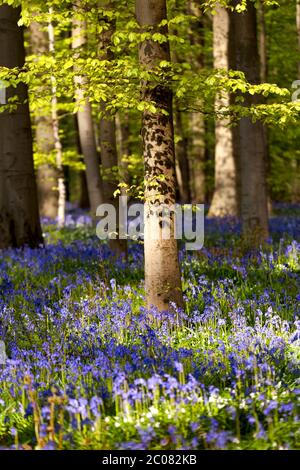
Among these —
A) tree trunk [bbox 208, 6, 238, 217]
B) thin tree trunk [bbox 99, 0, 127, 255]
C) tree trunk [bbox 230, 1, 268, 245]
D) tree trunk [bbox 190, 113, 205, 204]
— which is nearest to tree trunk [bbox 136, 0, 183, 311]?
thin tree trunk [bbox 99, 0, 127, 255]

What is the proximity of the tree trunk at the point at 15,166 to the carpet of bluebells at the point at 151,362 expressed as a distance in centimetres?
274

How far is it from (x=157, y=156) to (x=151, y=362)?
94.1 inches

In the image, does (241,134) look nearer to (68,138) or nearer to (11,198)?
(11,198)

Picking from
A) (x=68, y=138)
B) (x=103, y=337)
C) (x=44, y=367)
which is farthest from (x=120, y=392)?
(x=68, y=138)

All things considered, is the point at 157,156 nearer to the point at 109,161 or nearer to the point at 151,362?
the point at 151,362

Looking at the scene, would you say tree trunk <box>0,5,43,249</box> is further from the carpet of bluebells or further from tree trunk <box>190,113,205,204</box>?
tree trunk <box>190,113,205,204</box>

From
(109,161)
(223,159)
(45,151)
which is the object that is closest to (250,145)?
(109,161)

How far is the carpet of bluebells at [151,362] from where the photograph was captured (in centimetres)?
435

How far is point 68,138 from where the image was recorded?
136 ft

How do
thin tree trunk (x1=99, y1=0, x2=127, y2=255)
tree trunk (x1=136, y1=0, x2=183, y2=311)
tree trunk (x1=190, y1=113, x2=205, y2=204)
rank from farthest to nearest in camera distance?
tree trunk (x1=190, y1=113, x2=205, y2=204), thin tree trunk (x1=99, y1=0, x2=127, y2=255), tree trunk (x1=136, y1=0, x2=183, y2=311)

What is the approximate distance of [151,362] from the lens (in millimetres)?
5273

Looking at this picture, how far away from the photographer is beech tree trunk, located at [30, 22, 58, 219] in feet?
67.0

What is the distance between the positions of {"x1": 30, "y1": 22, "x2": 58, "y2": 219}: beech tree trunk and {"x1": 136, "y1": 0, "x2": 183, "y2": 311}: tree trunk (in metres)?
13.2
